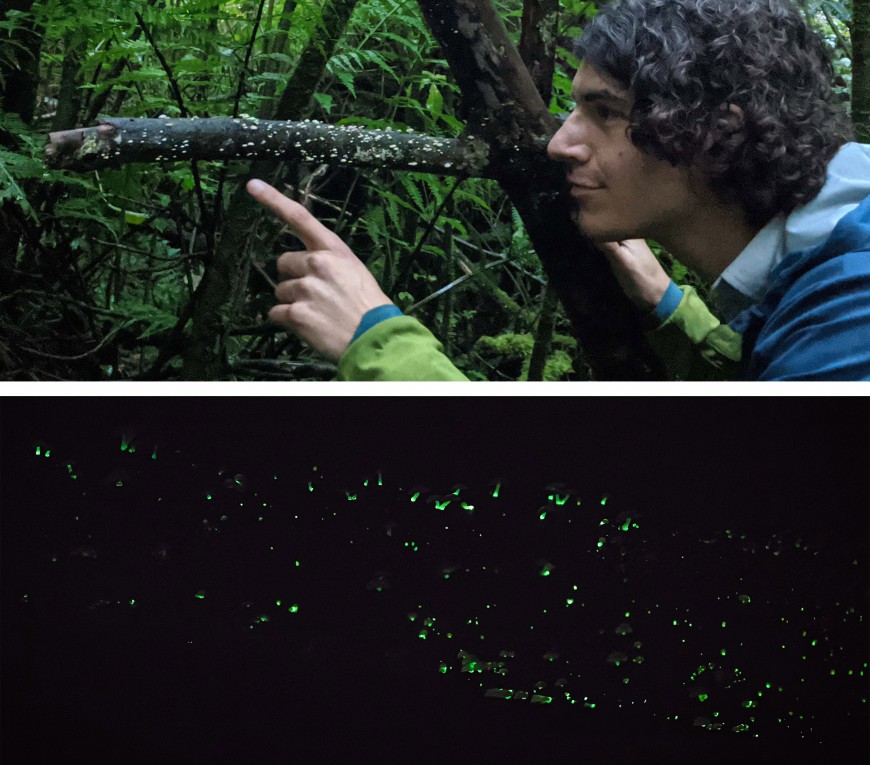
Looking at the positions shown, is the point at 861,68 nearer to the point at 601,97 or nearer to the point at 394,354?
the point at 601,97

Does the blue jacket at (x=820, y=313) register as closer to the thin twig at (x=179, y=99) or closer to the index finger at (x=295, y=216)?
the index finger at (x=295, y=216)

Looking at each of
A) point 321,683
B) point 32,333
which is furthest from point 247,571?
point 32,333

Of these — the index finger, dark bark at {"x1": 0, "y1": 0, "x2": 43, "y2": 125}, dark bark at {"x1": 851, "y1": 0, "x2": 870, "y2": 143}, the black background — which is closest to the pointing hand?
the index finger

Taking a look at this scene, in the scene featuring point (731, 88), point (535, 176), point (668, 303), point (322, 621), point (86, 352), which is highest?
point (731, 88)

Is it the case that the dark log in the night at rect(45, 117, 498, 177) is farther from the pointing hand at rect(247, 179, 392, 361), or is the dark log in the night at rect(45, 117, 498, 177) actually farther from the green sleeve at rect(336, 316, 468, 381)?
the green sleeve at rect(336, 316, 468, 381)

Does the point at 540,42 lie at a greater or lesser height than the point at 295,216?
greater

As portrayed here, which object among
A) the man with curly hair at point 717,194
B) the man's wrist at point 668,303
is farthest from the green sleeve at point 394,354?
the man's wrist at point 668,303

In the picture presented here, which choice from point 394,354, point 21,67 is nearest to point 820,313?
point 394,354
